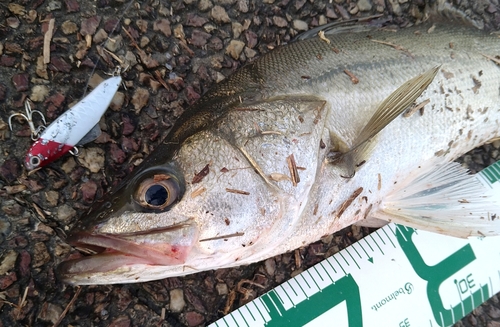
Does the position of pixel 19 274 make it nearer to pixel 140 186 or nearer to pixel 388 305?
pixel 140 186

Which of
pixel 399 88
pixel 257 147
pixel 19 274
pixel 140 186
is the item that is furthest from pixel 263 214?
pixel 19 274

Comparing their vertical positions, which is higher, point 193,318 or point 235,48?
point 235,48

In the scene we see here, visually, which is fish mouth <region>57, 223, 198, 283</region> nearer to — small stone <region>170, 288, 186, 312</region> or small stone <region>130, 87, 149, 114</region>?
small stone <region>170, 288, 186, 312</region>

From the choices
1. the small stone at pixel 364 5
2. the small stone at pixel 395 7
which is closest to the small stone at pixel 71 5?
the small stone at pixel 364 5

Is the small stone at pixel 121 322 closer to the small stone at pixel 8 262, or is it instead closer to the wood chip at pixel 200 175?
the small stone at pixel 8 262

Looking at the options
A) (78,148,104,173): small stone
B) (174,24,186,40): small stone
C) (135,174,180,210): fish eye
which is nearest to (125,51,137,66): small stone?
(174,24,186,40): small stone

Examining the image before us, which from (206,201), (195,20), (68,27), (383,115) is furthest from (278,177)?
(68,27)

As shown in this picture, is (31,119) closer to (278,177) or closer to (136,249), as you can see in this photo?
(136,249)
